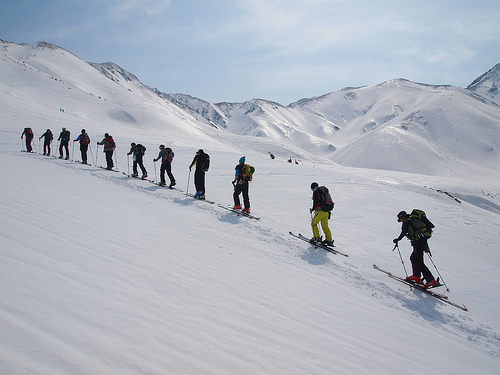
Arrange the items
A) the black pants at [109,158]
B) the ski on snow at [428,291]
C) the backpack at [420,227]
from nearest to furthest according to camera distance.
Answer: the ski on snow at [428,291], the backpack at [420,227], the black pants at [109,158]

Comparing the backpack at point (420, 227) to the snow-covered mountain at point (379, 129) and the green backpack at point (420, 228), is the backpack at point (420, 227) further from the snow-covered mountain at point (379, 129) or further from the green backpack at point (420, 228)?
the snow-covered mountain at point (379, 129)

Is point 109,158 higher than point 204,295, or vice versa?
point 109,158

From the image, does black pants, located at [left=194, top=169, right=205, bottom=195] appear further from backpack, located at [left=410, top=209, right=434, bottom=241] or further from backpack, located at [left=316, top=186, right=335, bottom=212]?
backpack, located at [left=410, top=209, right=434, bottom=241]

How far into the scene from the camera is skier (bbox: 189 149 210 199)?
35.9ft

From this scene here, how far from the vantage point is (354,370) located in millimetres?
3166

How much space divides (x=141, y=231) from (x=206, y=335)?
157 inches

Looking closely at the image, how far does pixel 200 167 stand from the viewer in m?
11.0

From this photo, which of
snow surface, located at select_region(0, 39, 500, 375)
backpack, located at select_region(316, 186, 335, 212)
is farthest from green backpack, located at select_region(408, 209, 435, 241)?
backpack, located at select_region(316, 186, 335, 212)

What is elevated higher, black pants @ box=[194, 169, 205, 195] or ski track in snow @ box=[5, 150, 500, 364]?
black pants @ box=[194, 169, 205, 195]

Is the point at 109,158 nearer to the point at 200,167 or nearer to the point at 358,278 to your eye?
the point at 200,167

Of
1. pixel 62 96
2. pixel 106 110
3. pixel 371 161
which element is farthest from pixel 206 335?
pixel 371 161

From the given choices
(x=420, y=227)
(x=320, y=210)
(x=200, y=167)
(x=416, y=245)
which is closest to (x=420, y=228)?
(x=420, y=227)

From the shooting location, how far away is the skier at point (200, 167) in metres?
10.9

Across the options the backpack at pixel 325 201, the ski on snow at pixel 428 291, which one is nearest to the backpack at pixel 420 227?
the ski on snow at pixel 428 291
